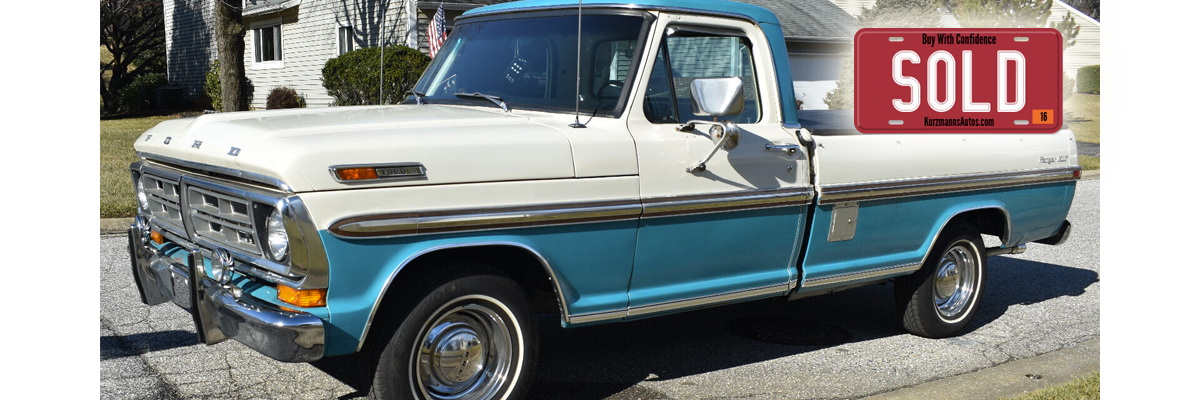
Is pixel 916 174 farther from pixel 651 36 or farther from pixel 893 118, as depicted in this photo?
pixel 651 36

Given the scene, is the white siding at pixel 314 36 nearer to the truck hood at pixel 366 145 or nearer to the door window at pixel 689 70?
the door window at pixel 689 70

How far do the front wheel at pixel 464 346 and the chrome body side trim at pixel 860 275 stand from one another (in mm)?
1756

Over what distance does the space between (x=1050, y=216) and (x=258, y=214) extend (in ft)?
17.1

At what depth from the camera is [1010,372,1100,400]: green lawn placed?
5047mm

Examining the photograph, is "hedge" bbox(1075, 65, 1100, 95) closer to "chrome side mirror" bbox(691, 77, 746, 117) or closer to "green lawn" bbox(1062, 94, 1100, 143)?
"green lawn" bbox(1062, 94, 1100, 143)

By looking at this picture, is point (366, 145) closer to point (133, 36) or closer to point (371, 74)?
point (371, 74)

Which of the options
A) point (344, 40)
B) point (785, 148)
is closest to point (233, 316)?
point (785, 148)

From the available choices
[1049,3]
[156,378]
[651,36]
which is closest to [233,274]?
[156,378]

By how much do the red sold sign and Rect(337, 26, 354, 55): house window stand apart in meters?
17.6

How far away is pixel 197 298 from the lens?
406 cm

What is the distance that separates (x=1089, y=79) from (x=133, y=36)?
35302 millimetres

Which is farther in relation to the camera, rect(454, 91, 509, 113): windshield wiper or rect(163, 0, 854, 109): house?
rect(163, 0, 854, 109): house

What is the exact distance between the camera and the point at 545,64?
5.04 metres

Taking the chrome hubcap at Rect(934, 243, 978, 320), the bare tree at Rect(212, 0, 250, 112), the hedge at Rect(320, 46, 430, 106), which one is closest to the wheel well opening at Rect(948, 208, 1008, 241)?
the chrome hubcap at Rect(934, 243, 978, 320)
